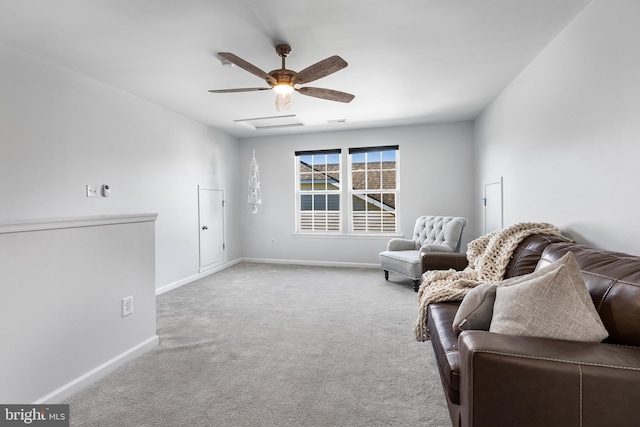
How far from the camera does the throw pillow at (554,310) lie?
113 cm

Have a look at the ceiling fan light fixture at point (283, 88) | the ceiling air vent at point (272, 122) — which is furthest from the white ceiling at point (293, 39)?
the ceiling air vent at point (272, 122)

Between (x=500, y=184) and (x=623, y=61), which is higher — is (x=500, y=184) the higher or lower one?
the lower one

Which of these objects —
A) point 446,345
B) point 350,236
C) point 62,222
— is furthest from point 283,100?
point 350,236

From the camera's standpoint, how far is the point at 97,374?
2.05m

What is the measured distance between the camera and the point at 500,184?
3787 millimetres

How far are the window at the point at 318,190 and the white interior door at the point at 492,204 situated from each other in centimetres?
240

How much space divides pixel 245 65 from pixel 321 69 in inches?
21.4

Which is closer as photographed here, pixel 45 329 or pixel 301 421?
pixel 301 421

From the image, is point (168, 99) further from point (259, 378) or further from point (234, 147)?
point (259, 378)

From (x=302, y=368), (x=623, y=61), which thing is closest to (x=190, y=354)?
(x=302, y=368)

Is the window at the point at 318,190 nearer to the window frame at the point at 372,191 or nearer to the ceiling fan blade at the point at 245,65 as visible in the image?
the window frame at the point at 372,191

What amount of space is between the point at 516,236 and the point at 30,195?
393cm

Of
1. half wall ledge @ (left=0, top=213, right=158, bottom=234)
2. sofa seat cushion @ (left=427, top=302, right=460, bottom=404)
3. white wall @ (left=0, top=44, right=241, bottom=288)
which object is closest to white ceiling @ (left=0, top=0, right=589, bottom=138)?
white wall @ (left=0, top=44, right=241, bottom=288)

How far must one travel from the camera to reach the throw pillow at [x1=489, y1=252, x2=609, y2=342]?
1.13 meters
